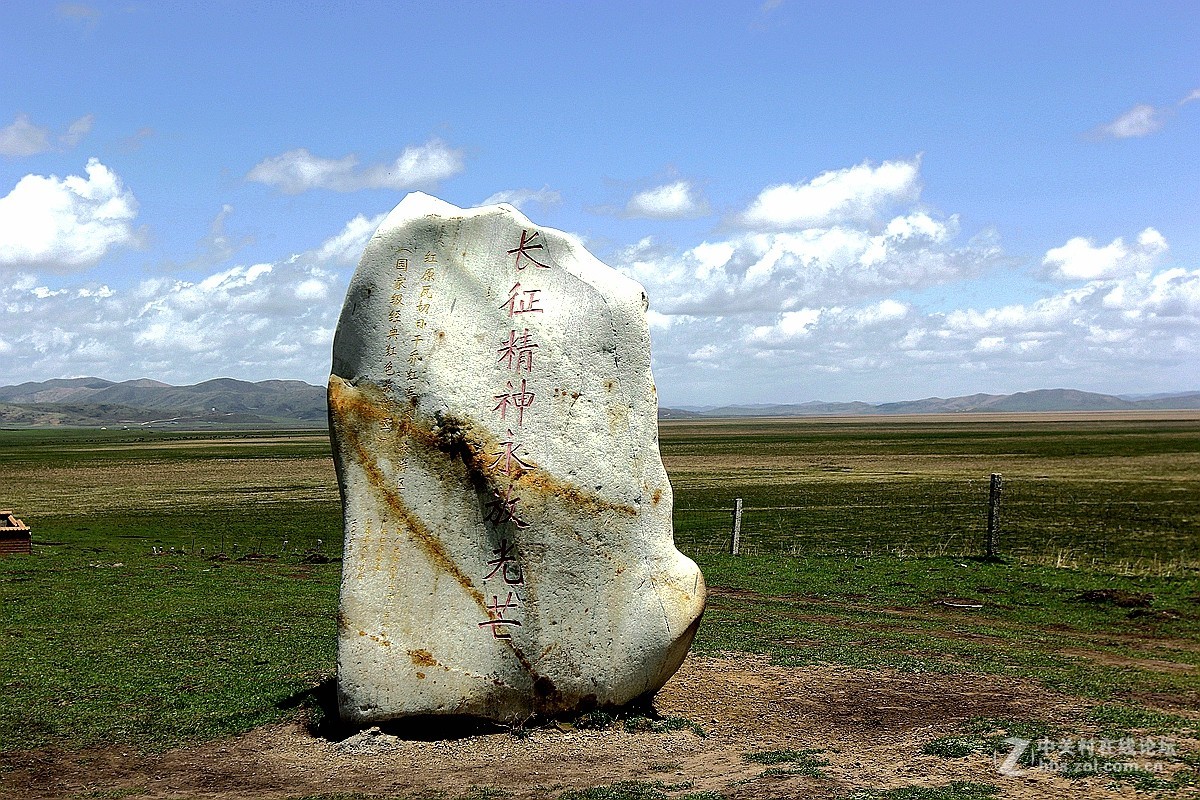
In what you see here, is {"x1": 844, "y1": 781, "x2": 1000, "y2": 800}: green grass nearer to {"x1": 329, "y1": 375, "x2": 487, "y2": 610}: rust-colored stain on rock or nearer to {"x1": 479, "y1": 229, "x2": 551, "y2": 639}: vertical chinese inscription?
{"x1": 479, "y1": 229, "x2": 551, "y2": 639}: vertical chinese inscription

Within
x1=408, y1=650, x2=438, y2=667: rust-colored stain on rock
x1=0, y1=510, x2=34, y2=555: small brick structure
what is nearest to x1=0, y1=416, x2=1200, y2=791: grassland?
x1=0, y1=510, x2=34, y2=555: small brick structure

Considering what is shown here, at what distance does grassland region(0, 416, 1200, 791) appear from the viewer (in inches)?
470

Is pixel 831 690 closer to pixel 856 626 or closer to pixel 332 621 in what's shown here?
pixel 856 626

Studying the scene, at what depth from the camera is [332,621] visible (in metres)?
17.0

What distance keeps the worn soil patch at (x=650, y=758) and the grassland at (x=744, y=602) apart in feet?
2.17

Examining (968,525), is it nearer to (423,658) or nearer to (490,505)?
(490,505)

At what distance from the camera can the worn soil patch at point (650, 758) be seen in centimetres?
874

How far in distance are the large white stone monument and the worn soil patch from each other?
57cm

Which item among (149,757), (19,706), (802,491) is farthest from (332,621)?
(802,491)

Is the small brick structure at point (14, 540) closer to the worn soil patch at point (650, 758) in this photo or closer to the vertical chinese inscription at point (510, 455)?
the worn soil patch at point (650, 758)

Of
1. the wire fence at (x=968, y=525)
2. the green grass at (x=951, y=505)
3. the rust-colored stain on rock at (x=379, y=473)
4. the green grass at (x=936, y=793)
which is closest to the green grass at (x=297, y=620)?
the wire fence at (x=968, y=525)

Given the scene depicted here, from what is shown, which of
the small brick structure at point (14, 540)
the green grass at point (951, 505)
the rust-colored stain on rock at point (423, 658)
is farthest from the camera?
the green grass at point (951, 505)

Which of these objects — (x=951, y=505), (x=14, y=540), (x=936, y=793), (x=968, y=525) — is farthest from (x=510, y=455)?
(x=951, y=505)

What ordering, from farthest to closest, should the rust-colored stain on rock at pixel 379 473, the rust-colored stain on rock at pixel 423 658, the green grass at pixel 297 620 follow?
the green grass at pixel 297 620, the rust-colored stain on rock at pixel 379 473, the rust-colored stain on rock at pixel 423 658
